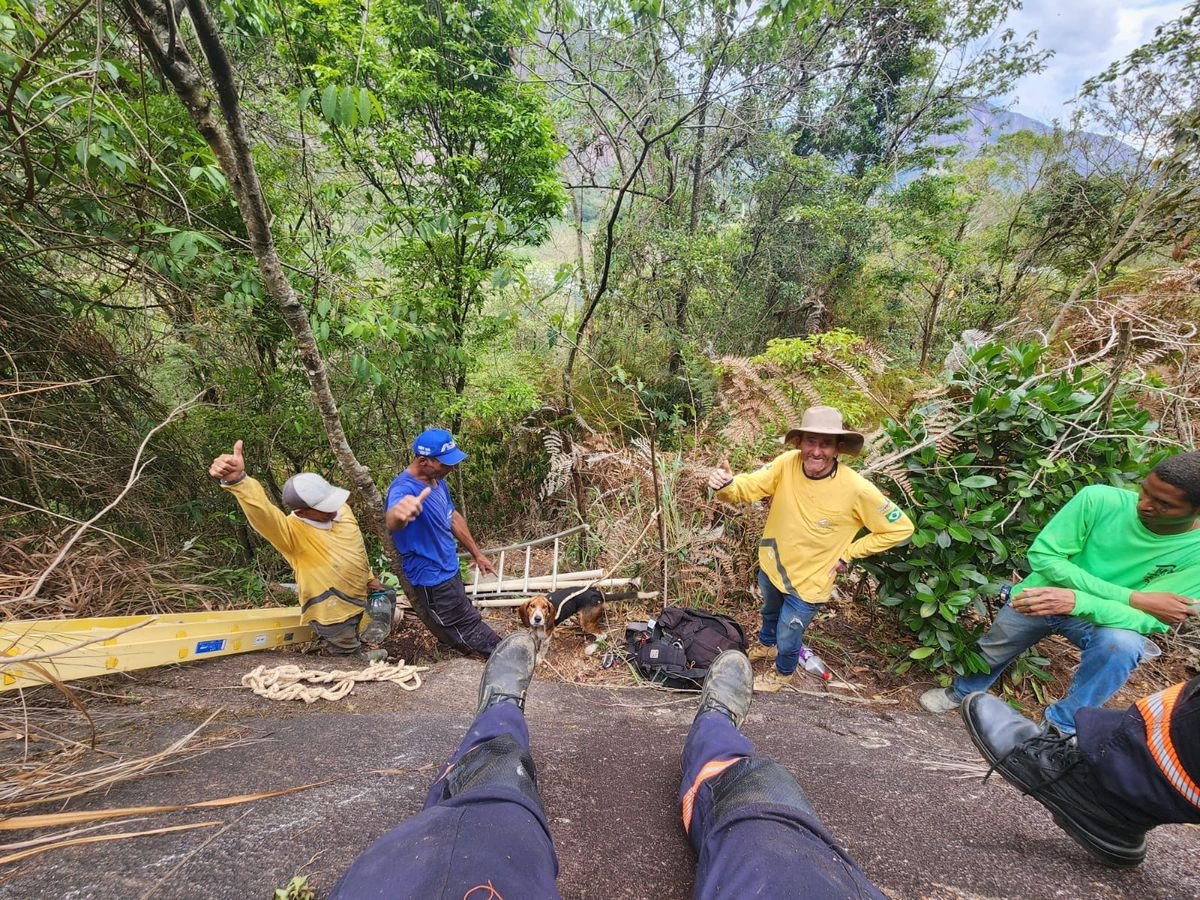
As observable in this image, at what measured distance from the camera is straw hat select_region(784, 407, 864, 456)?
256cm

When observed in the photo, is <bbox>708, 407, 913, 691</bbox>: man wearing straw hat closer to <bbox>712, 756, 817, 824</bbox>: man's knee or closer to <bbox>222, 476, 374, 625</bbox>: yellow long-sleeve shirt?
<bbox>712, 756, 817, 824</bbox>: man's knee

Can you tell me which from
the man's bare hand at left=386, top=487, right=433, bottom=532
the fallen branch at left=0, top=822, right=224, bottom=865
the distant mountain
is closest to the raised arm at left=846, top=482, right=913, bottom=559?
the man's bare hand at left=386, top=487, right=433, bottom=532

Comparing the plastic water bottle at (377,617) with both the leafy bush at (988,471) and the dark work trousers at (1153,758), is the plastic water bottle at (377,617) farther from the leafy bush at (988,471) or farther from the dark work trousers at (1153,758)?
the dark work trousers at (1153,758)

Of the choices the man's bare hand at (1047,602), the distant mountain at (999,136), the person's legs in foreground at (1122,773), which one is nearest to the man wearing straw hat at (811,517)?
the man's bare hand at (1047,602)

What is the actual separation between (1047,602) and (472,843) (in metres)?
2.64

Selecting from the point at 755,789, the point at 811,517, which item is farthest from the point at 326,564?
the point at 811,517

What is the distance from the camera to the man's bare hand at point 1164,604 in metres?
1.96

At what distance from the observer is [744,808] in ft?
4.51

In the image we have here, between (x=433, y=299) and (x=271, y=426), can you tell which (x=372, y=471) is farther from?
(x=433, y=299)

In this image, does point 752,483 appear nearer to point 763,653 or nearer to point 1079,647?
point 763,653

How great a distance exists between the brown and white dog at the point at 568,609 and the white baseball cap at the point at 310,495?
5.06 ft

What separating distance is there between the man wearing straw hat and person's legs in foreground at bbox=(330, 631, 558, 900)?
1.83m

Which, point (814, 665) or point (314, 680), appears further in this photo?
point (814, 665)

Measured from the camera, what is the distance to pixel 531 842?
1.26 meters
